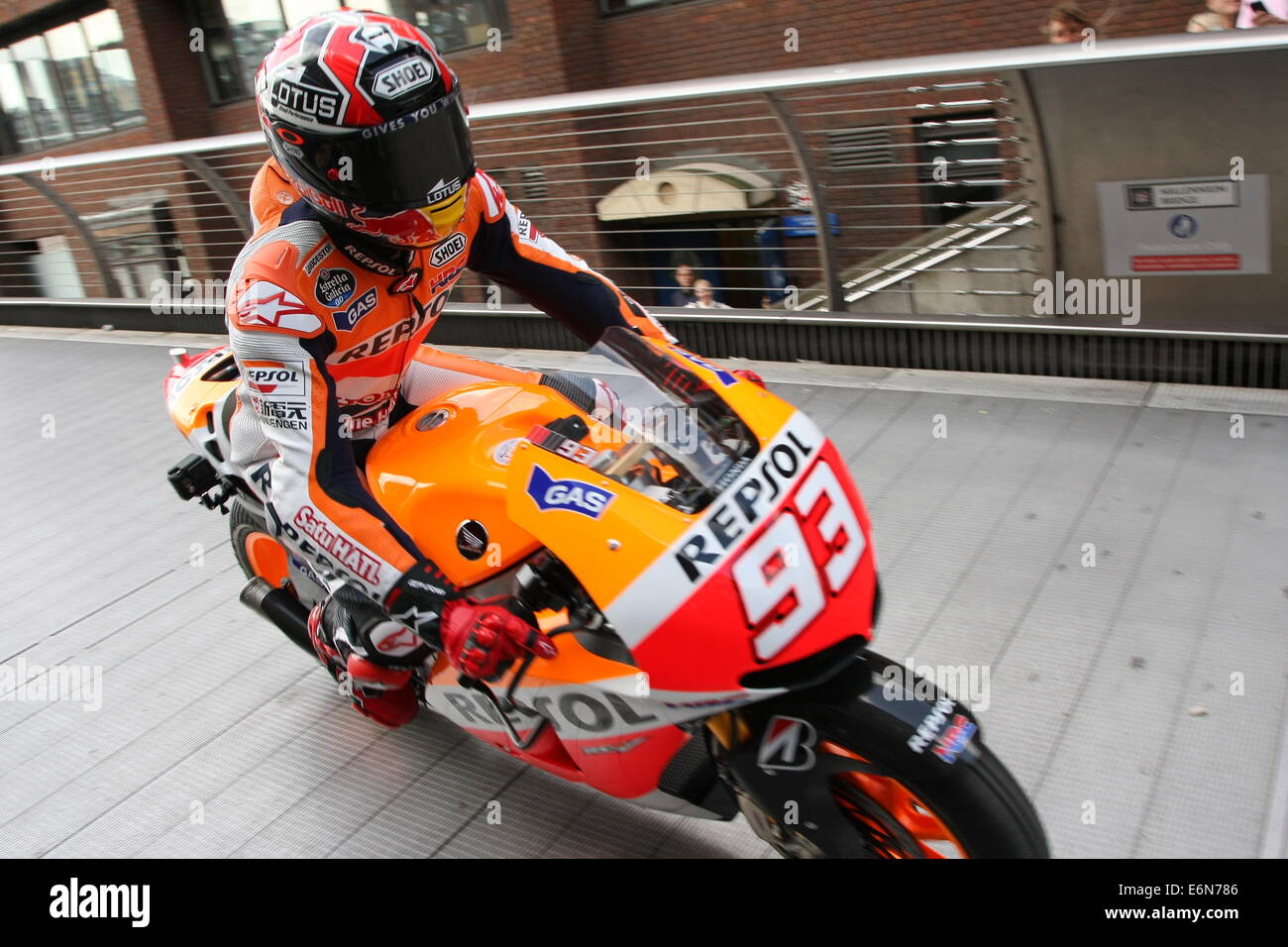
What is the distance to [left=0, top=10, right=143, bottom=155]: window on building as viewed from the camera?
18500 millimetres

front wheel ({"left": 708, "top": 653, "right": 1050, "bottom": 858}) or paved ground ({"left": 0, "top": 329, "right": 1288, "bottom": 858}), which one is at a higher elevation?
front wheel ({"left": 708, "top": 653, "right": 1050, "bottom": 858})

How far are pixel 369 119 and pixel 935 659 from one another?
2.24m

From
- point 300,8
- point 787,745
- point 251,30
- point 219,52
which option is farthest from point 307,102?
point 219,52

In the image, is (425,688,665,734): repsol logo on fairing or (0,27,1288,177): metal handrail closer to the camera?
(425,688,665,734): repsol logo on fairing

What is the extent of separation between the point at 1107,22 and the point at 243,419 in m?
8.71

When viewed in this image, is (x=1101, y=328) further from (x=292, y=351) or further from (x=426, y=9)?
(x=426, y=9)

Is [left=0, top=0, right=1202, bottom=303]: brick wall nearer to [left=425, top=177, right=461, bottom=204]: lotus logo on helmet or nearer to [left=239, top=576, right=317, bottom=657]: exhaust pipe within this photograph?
[left=239, top=576, right=317, bottom=657]: exhaust pipe

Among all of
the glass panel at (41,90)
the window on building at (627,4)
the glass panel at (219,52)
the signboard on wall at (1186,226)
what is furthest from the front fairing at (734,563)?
the glass panel at (41,90)

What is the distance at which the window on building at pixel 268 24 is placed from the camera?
13.3 metres

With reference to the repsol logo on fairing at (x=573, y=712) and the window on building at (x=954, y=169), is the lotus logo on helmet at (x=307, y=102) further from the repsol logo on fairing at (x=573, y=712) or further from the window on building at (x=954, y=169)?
the window on building at (x=954, y=169)

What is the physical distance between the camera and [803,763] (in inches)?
85.1

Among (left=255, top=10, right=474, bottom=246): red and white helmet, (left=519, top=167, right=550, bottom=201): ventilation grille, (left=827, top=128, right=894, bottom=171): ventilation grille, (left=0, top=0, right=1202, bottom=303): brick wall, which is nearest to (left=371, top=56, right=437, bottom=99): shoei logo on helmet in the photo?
(left=255, top=10, right=474, bottom=246): red and white helmet

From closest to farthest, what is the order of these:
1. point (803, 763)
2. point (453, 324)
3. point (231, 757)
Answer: point (803, 763)
point (231, 757)
point (453, 324)
